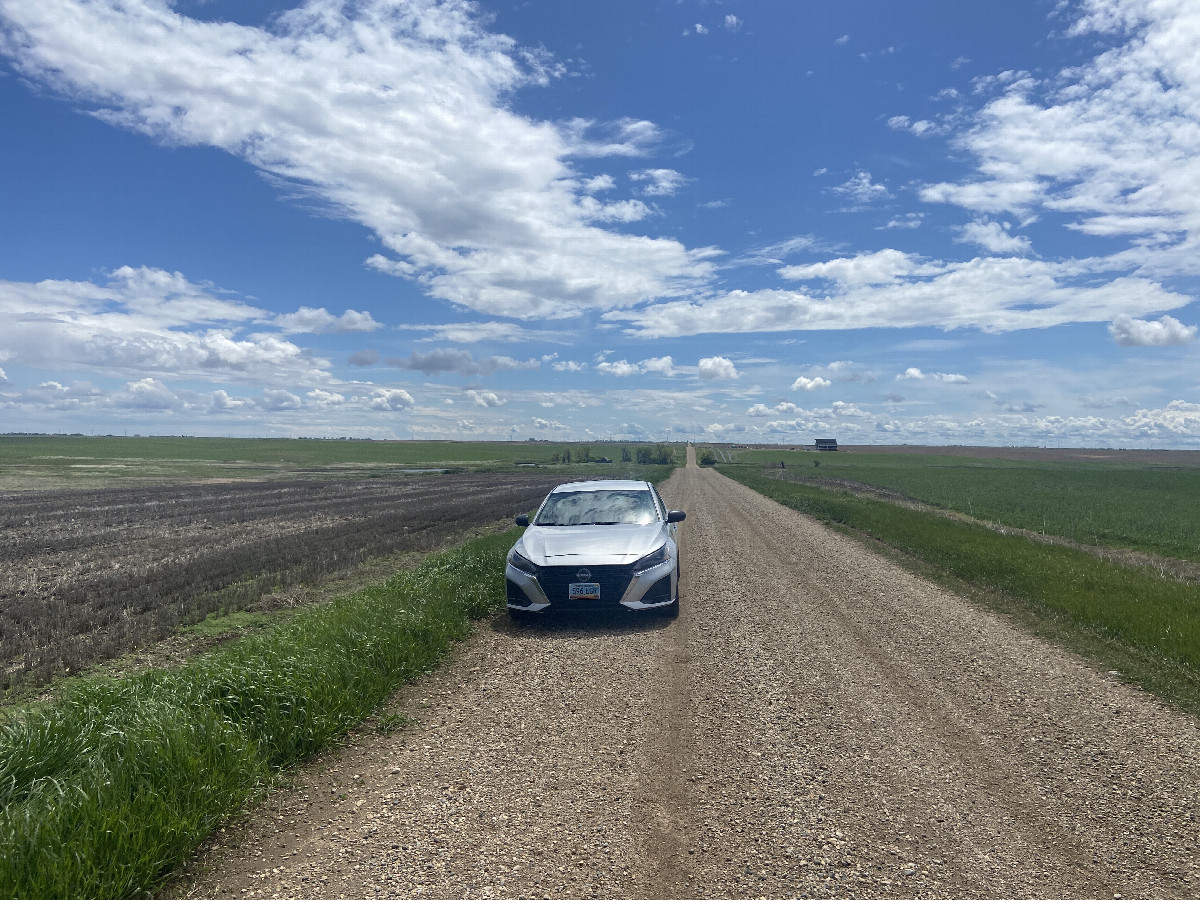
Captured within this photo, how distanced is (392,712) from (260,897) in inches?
102

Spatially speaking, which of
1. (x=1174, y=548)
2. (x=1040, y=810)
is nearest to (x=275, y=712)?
(x=1040, y=810)

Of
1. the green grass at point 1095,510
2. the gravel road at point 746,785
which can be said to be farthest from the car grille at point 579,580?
the green grass at point 1095,510

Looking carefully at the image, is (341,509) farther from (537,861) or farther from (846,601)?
(537,861)

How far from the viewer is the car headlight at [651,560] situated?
890 cm

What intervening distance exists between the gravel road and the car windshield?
2.86 metres

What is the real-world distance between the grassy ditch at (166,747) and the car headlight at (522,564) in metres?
1.73

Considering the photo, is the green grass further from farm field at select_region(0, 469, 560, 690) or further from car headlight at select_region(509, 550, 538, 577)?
farm field at select_region(0, 469, 560, 690)

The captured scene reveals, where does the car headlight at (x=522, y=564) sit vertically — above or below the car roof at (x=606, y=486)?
below

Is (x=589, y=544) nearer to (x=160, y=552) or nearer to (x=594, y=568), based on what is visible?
(x=594, y=568)

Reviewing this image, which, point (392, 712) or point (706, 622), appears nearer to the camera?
point (392, 712)

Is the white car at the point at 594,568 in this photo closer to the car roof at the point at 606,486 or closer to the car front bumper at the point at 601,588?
the car front bumper at the point at 601,588

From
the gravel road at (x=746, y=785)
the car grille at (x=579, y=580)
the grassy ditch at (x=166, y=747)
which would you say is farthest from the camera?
the car grille at (x=579, y=580)

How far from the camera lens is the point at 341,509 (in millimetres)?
29062

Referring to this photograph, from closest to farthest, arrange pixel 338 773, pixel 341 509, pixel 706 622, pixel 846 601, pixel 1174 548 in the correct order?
pixel 338 773, pixel 706 622, pixel 846 601, pixel 1174 548, pixel 341 509
